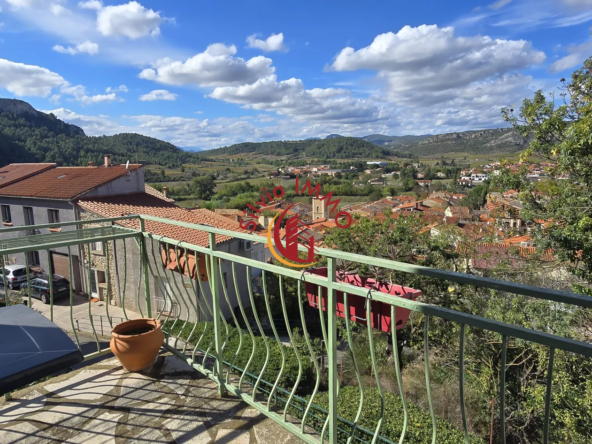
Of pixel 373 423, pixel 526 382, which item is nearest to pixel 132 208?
pixel 373 423

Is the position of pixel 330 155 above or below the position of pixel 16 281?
above

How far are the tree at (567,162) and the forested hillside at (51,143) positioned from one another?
50301 mm

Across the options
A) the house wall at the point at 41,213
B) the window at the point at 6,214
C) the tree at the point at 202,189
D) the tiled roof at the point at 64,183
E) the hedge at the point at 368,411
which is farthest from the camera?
the tree at the point at 202,189

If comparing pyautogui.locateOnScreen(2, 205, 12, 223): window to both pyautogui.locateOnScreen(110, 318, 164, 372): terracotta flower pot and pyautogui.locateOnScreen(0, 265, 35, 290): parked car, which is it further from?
pyautogui.locateOnScreen(110, 318, 164, 372): terracotta flower pot

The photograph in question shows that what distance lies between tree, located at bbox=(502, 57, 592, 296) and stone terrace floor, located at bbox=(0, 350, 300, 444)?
646 centimetres

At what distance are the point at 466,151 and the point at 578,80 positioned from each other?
10877 cm

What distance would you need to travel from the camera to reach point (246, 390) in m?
2.42

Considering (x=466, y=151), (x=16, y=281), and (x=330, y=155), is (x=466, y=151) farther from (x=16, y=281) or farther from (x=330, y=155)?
(x=16, y=281)

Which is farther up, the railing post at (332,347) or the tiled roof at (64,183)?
the tiled roof at (64,183)

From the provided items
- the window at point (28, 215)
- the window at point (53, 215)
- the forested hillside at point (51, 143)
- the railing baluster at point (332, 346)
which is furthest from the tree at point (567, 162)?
the forested hillside at point (51, 143)

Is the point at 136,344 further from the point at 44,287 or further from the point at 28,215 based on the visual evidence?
the point at 28,215

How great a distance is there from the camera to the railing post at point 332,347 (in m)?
1.59

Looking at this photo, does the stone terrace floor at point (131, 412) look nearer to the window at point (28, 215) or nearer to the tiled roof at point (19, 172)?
the window at point (28, 215)

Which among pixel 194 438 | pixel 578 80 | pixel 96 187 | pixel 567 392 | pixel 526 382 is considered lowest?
pixel 526 382
